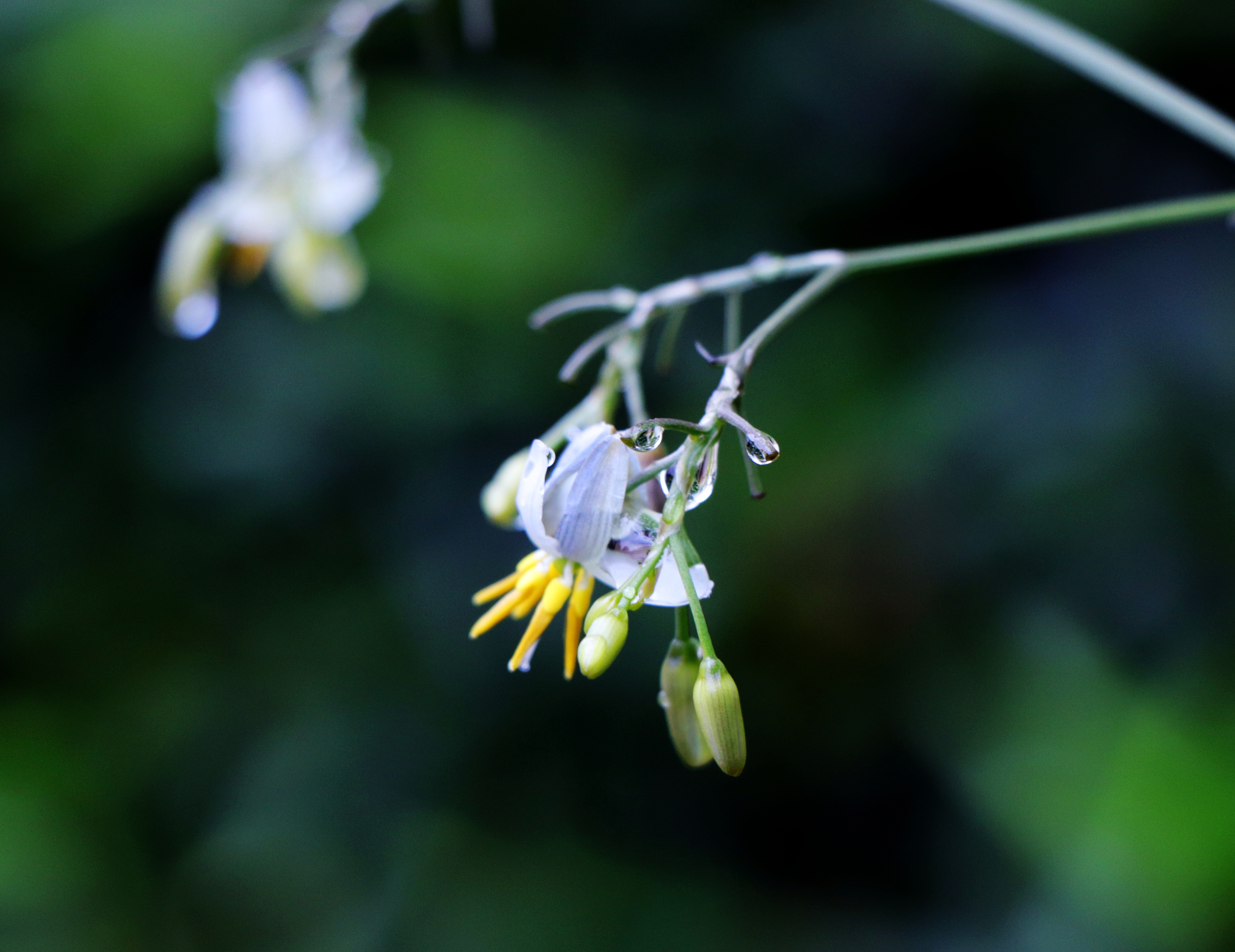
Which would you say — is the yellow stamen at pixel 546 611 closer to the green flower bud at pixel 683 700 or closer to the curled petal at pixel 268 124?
the green flower bud at pixel 683 700

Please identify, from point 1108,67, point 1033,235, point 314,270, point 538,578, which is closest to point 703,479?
point 538,578

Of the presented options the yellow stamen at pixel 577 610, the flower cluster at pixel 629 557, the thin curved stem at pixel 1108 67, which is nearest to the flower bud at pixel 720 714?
the flower cluster at pixel 629 557

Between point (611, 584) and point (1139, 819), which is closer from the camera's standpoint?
point (611, 584)

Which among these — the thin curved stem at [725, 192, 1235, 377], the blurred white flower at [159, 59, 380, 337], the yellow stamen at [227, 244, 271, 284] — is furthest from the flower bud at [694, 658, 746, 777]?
the yellow stamen at [227, 244, 271, 284]

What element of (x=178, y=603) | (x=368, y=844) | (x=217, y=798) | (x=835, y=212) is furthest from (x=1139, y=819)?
(x=178, y=603)

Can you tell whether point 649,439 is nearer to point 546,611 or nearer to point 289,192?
point 546,611

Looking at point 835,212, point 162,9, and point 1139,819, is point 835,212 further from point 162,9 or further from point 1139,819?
point 162,9
